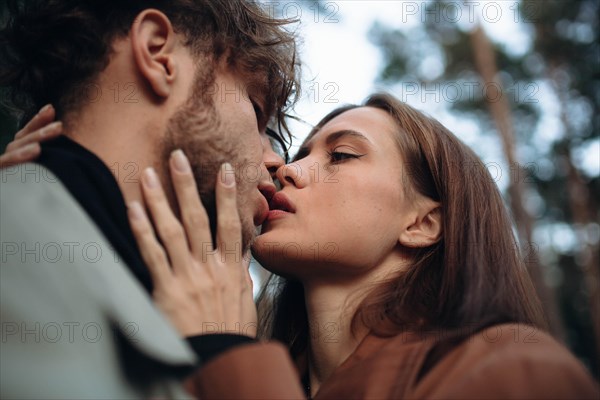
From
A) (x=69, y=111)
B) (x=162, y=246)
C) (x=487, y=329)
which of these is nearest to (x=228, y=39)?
(x=69, y=111)

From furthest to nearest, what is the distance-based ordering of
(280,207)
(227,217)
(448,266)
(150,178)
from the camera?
(280,207)
(448,266)
(227,217)
(150,178)

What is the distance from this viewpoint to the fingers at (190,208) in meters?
2.06

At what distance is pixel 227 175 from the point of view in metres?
2.23

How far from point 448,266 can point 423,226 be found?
0.95 ft

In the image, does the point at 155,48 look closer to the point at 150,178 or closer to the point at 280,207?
the point at 150,178

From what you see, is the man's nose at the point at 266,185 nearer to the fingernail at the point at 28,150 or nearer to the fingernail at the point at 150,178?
the fingernail at the point at 150,178

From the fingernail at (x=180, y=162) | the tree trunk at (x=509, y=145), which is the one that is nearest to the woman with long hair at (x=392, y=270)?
the fingernail at (x=180, y=162)

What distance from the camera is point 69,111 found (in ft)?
7.23

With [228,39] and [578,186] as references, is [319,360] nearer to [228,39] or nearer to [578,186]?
[228,39]

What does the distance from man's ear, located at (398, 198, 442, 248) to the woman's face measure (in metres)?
0.05

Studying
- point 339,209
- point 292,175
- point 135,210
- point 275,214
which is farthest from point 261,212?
point 135,210

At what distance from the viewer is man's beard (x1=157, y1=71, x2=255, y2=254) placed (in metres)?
2.16

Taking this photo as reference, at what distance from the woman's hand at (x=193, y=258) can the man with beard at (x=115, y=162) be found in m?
0.04

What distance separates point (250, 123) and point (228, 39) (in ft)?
1.26
